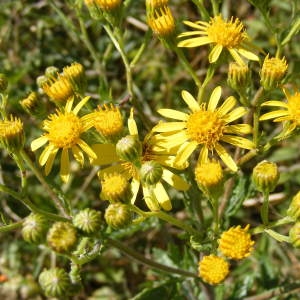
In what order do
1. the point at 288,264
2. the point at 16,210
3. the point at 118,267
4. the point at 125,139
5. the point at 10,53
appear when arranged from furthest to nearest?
1. the point at 10,53
2. the point at 118,267
3. the point at 288,264
4. the point at 16,210
5. the point at 125,139

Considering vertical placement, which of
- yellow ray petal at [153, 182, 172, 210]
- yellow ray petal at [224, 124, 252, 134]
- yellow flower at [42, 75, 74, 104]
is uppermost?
yellow flower at [42, 75, 74, 104]

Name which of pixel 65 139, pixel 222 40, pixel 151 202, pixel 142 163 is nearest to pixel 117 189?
pixel 151 202

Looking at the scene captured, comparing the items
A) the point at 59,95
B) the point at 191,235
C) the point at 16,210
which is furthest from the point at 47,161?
the point at 191,235

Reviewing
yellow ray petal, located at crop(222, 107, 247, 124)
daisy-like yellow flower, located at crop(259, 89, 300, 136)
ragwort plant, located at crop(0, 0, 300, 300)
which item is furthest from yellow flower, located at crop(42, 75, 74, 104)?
daisy-like yellow flower, located at crop(259, 89, 300, 136)

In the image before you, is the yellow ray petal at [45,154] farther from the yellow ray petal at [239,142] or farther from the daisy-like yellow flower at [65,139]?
Answer: the yellow ray petal at [239,142]

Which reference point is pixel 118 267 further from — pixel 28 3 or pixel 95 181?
pixel 28 3

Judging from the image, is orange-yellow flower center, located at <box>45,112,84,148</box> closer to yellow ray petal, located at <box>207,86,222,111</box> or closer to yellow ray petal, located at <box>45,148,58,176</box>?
yellow ray petal, located at <box>45,148,58,176</box>

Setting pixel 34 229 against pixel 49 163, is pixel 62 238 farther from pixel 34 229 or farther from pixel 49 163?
pixel 49 163
